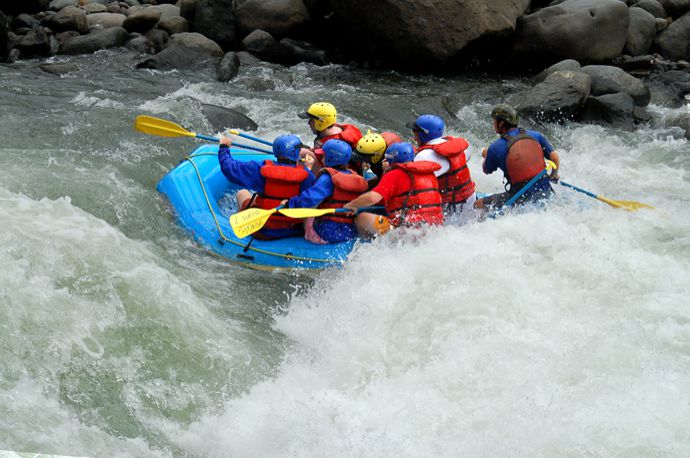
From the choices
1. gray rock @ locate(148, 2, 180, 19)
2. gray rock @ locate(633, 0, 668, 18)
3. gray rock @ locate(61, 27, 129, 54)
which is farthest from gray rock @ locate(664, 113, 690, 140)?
gray rock @ locate(148, 2, 180, 19)

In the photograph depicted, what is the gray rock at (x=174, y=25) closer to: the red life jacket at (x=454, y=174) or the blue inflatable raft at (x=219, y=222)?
the blue inflatable raft at (x=219, y=222)

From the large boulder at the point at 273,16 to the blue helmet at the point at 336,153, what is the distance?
752 centimetres

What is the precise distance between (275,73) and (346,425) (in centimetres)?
871

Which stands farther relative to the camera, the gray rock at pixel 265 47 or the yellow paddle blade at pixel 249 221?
the gray rock at pixel 265 47

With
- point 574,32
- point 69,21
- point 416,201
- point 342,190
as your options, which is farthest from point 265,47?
point 416,201

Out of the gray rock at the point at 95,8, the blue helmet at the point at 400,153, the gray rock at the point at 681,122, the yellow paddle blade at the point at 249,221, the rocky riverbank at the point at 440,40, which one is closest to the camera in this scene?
the yellow paddle blade at the point at 249,221

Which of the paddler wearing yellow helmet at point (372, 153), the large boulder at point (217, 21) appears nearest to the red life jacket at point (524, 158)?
the paddler wearing yellow helmet at point (372, 153)

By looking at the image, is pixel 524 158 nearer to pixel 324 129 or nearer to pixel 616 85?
pixel 324 129

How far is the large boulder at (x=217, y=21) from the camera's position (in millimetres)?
13031

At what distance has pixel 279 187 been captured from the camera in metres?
5.91

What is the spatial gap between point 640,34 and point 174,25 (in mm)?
7501

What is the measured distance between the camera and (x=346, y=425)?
3.77 metres

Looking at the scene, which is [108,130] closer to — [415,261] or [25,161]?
[25,161]

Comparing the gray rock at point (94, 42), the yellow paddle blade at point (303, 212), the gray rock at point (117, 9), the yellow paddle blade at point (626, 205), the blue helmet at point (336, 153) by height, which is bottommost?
the gray rock at point (117, 9)
